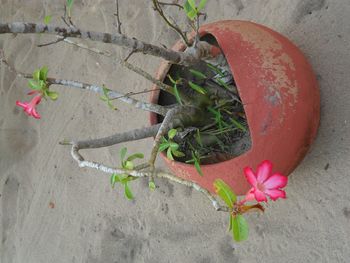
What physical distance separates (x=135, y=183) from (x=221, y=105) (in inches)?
25.0

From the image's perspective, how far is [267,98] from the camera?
853 millimetres

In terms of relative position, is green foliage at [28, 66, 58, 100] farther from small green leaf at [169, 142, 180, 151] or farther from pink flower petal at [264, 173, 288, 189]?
pink flower petal at [264, 173, 288, 189]

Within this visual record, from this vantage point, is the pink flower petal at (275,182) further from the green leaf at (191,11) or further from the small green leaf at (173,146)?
the green leaf at (191,11)

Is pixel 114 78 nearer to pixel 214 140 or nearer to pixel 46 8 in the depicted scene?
pixel 46 8

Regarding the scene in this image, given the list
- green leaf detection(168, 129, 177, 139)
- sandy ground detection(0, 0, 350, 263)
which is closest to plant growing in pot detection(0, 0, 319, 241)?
green leaf detection(168, 129, 177, 139)

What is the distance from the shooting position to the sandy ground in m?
1.01

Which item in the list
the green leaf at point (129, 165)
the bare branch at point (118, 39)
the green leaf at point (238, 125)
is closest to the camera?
the bare branch at point (118, 39)

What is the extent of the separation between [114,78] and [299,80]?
2.93 ft

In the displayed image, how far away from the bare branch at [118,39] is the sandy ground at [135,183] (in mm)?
323

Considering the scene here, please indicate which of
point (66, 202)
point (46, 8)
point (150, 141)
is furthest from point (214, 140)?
point (46, 8)

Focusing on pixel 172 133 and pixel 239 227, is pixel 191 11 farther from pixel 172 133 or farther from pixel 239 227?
pixel 239 227

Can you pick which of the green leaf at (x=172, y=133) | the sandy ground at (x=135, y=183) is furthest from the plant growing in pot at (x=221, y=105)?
the sandy ground at (x=135, y=183)

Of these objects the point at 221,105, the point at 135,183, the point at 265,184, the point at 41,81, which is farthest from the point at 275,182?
the point at 135,183

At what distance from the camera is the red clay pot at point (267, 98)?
855 mm
